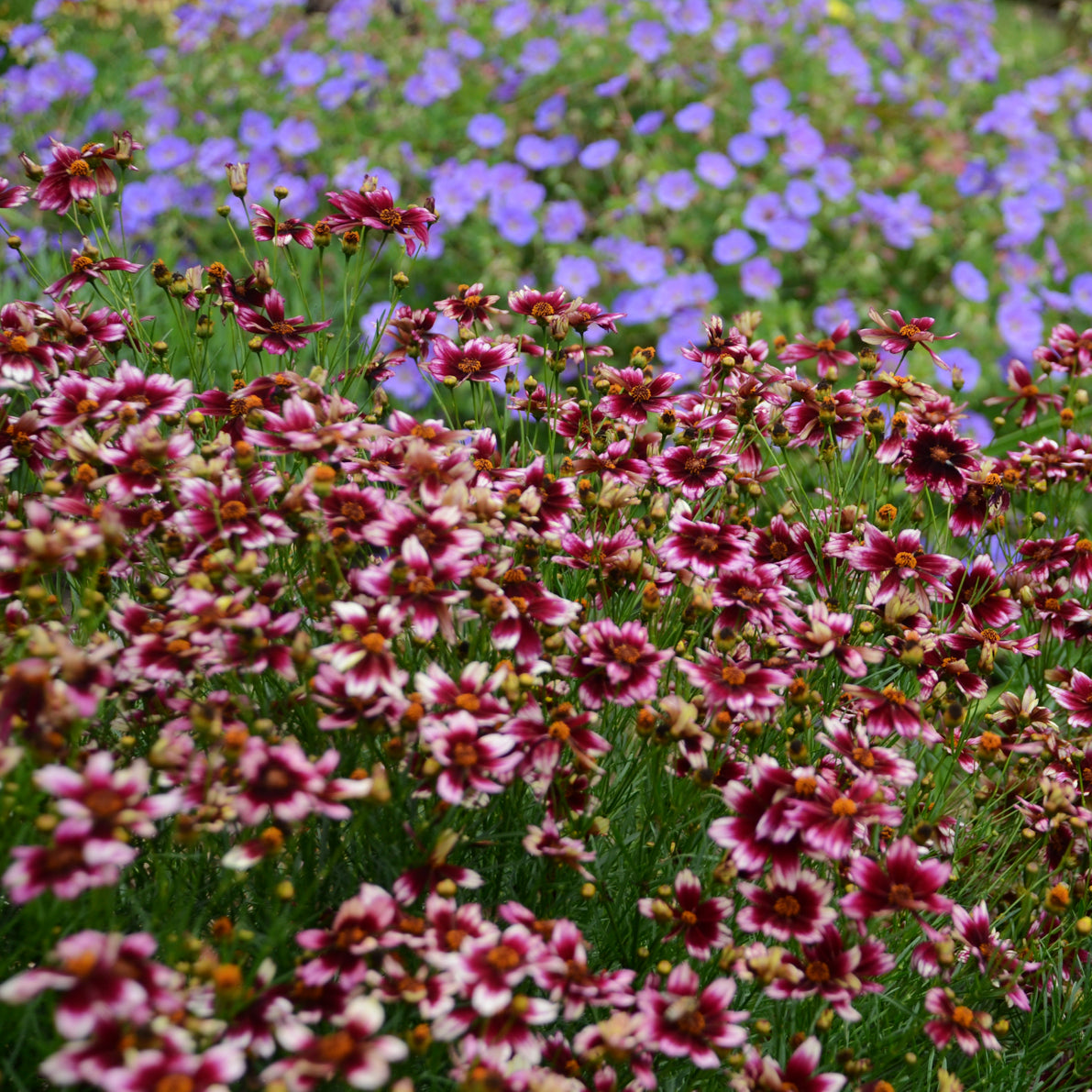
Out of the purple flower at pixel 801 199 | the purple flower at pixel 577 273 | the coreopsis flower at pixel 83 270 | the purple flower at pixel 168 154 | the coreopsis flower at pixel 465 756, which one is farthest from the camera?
the purple flower at pixel 168 154

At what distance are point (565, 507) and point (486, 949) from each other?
2.52ft

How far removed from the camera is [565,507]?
5.93ft

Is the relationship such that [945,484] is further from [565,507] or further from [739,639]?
[565,507]

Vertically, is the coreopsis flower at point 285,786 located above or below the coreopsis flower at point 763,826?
above

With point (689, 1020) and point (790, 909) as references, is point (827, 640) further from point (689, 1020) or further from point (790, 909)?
point (689, 1020)

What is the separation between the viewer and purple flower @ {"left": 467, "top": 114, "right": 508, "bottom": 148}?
5.22 meters

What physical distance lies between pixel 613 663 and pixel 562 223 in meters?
3.80

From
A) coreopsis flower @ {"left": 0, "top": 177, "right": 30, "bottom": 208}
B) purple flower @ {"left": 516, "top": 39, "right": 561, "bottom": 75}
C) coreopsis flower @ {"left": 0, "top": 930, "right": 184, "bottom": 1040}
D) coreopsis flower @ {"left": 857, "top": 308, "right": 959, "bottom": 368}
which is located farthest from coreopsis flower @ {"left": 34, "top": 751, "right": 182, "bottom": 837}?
purple flower @ {"left": 516, "top": 39, "right": 561, "bottom": 75}

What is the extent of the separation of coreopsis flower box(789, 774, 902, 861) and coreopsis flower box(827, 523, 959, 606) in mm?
460

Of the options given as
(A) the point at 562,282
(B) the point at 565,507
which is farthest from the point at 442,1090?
(A) the point at 562,282

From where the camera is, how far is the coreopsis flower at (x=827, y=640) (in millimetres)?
1633

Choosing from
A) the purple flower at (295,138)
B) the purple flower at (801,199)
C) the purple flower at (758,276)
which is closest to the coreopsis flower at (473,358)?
the purple flower at (758,276)

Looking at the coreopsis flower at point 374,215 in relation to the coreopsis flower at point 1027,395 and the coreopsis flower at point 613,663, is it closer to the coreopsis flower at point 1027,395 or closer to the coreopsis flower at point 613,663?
the coreopsis flower at point 613,663

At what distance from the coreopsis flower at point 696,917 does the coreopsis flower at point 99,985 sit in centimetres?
68
